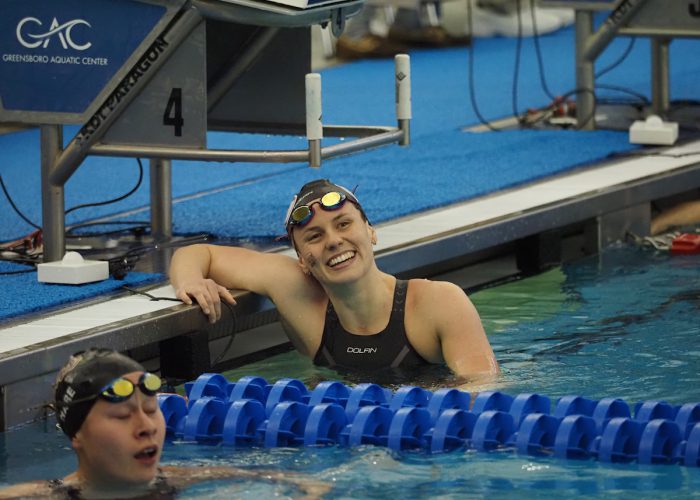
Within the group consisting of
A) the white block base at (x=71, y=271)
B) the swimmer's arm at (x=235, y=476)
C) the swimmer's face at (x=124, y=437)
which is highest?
the white block base at (x=71, y=271)

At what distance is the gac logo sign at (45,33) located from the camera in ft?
19.3

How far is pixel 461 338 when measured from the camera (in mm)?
5145

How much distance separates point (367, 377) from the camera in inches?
212

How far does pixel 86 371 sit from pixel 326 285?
173cm

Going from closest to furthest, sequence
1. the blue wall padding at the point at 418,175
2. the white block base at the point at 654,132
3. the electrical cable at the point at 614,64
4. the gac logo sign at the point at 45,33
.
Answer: the gac logo sign at the point at 45,33 < the blue wall padding at the point at 418,175 < the white block base at the point at 654,132 < the electrical cable at the point at 614,64

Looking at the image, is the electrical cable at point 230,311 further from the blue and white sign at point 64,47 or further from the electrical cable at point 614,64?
the electrical cable at point 614,64

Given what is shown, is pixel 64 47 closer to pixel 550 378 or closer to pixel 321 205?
pixel 321 205

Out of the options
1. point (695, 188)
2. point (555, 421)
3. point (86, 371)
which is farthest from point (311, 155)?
point (695, 188)

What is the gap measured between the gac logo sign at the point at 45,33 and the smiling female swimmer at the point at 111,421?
94.1 inches

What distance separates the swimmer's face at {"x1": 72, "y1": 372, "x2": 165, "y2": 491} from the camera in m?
3.60

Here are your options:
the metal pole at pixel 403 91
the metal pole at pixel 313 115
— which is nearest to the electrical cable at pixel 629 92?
the metal pole at pixel 403 91

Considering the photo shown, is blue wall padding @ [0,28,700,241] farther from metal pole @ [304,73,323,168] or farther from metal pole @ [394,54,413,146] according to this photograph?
metal pole @ [304,73,323,168]

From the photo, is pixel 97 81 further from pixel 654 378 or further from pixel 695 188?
pixel 695 188

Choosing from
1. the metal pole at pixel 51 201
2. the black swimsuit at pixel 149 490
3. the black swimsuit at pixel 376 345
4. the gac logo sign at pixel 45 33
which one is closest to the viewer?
the black swimsuit at pixel 149 490
